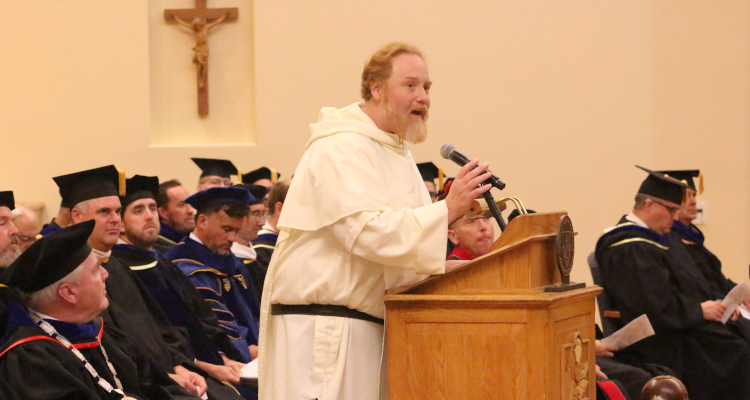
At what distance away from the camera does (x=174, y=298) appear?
5445 mm

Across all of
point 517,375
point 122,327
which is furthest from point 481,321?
point 122,327

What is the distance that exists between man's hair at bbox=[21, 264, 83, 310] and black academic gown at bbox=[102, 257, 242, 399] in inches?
42.3

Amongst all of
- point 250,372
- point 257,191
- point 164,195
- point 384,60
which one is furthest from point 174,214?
point 384,60

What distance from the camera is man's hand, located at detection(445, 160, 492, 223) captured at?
9.14 feet

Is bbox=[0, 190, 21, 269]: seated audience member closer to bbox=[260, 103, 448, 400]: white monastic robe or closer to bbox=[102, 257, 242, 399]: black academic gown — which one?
bbox=[102, 257, 242, 399]: black academic gown

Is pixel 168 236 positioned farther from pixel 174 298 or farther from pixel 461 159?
pixel 461 159

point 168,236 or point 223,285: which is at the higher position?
point 168,236

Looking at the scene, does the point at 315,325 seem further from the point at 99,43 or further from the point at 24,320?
the point at 99,43

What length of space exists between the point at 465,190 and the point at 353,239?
391 mm

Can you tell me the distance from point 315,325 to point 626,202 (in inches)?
261

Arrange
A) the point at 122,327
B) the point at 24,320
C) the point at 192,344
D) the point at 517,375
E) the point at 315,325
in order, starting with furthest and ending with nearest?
the point at 192,344 < the point at 122,327 < the point at 24,320 < the point at 315,325 < the point at 517,375

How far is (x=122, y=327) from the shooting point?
4.66 m

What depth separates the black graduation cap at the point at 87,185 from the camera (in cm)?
518

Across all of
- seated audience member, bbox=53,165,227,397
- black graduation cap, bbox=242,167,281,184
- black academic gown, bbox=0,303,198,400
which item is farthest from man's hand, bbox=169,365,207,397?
black graduation cap, bbox=242,167,281,184
